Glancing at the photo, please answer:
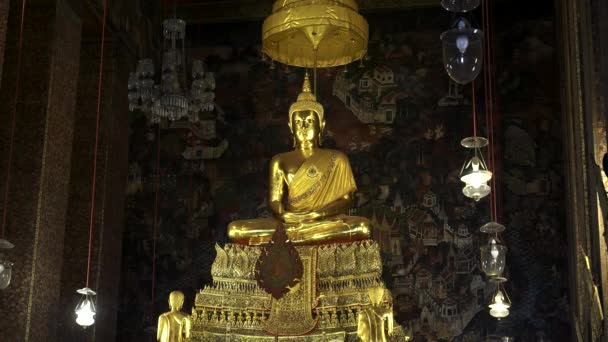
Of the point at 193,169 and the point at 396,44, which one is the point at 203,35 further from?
the point at 396,44

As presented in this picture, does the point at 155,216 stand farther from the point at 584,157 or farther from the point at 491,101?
the point at 584,157

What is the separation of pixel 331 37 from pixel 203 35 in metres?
2.31

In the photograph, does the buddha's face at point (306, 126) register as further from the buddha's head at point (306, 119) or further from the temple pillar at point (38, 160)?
the temple pillar at point (38, 160)

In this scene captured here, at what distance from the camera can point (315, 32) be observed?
8.54m

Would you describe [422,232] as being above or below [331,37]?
below

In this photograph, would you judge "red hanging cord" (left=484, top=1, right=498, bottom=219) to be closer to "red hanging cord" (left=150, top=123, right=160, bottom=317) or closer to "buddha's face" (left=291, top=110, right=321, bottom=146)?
"buddha's face" (left=291, top=110, right=321, bottom=146)

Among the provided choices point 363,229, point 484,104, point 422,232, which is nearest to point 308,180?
point 363,229

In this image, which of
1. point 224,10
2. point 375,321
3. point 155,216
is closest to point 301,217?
point 375,321

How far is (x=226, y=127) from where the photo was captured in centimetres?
1036

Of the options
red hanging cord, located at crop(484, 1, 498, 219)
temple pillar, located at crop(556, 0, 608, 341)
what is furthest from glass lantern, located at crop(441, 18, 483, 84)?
red hanging cord, located at crop(484, 1, 498, 219)

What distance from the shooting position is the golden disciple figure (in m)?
7.82

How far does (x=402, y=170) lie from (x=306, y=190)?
1.74 metres

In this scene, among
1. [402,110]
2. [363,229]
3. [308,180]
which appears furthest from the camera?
[402,110]

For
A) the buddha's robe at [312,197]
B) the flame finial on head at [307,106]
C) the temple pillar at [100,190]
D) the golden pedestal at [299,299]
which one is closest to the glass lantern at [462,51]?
the golden pedestal at [299,299]
